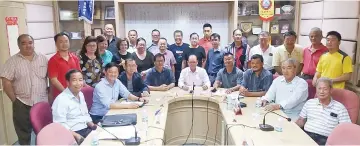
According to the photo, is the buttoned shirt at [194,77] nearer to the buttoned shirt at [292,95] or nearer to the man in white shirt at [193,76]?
the man in white shirt at [193,76]

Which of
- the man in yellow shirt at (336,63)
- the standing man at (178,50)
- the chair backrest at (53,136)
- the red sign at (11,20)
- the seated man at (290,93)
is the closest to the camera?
the chair backrest at (53,136)

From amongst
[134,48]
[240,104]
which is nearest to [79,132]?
[240,104]

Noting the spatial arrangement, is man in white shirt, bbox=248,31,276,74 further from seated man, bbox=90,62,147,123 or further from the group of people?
seated man, bbox=90,62,147,123

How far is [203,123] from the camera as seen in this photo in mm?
3707

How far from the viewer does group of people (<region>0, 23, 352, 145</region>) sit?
2557 mm

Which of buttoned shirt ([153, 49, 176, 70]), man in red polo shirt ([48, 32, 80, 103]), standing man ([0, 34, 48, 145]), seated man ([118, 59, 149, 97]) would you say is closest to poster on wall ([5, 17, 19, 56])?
standing man ([0, 34, 48, 145])

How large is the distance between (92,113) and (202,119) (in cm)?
137

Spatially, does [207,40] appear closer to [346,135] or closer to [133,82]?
[133,82]

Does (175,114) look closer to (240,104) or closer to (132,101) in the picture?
(132,101)

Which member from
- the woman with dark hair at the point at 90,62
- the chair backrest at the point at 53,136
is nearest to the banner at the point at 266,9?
the woman with dark hair at the point at 90,62

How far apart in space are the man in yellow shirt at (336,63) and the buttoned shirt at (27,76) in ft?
9.96

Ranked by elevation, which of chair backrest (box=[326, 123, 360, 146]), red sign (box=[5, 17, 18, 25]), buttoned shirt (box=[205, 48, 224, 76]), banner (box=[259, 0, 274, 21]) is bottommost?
chair backrest (box=[326, 123, 360, 146])

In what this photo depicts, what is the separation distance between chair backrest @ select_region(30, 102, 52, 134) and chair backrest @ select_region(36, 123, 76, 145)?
0.33 m

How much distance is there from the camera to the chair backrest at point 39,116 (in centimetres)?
228
